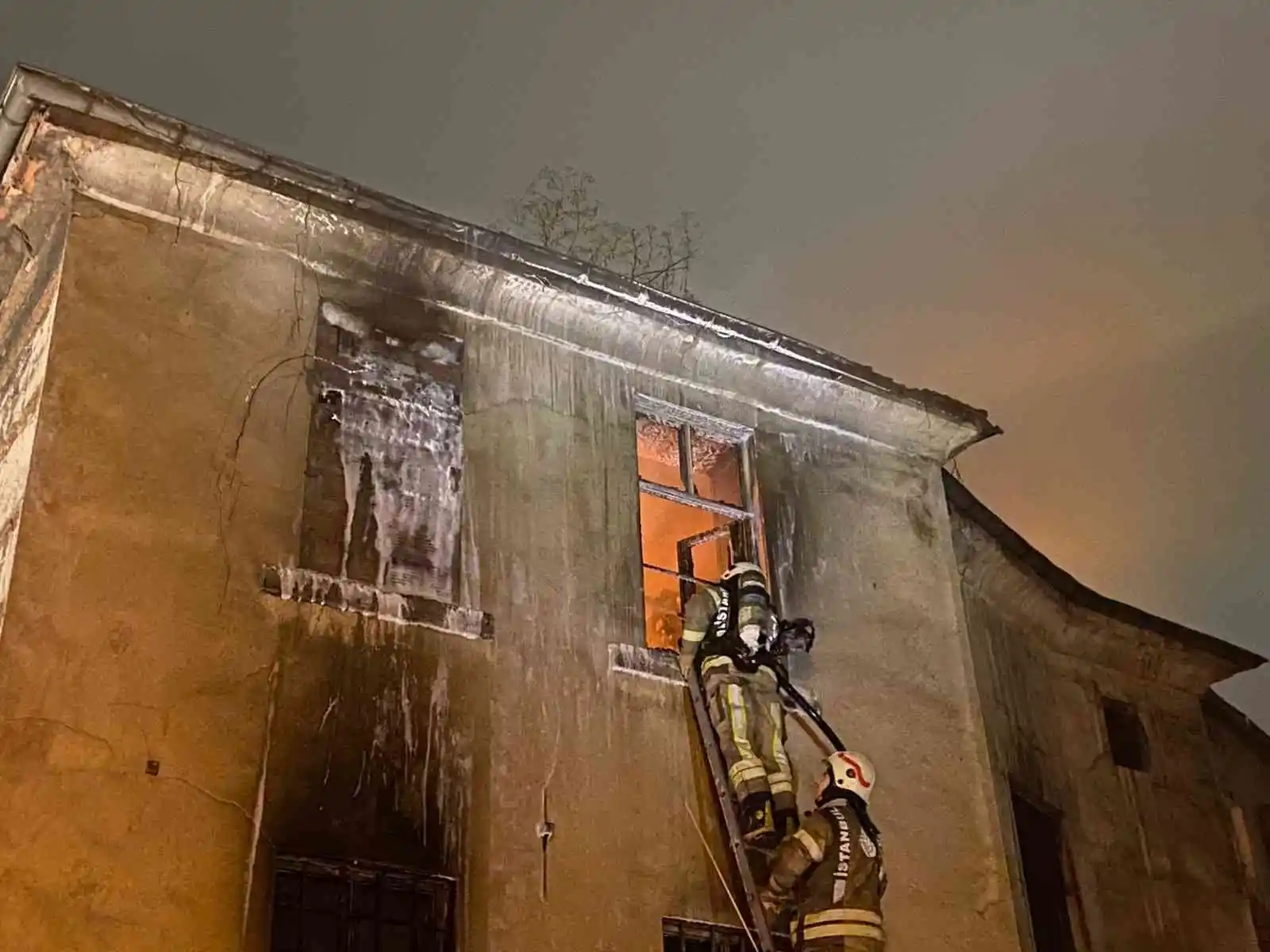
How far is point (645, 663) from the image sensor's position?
802cm

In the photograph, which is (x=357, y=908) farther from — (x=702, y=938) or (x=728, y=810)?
(x=728, y=810)

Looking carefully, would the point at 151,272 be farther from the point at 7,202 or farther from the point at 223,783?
the point at 223,783

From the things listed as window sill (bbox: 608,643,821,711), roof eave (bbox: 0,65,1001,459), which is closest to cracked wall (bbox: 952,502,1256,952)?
roof eave (bbox: 0,65,1001,459)

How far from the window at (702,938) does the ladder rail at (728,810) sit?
8 cm

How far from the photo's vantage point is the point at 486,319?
28.2ft

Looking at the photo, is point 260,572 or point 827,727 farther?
point 827,727

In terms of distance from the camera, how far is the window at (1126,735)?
554 inches

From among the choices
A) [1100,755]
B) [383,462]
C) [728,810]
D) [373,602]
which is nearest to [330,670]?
[373,602]

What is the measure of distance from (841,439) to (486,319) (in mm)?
3035

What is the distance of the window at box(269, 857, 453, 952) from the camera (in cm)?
622

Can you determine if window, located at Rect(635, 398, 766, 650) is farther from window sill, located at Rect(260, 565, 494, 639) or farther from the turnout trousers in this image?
window sill, located at Rect(260, 565, 494, 639)

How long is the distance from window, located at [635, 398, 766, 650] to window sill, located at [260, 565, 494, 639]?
1.52 m

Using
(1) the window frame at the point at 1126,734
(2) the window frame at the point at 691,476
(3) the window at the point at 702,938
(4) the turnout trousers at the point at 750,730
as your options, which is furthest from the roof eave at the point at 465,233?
(1) the window frame at the point at 1126,734

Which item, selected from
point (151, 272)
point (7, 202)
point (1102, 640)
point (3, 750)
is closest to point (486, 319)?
point (151, 272)
